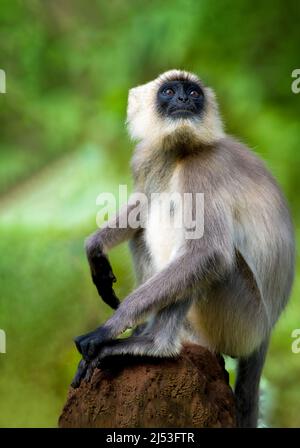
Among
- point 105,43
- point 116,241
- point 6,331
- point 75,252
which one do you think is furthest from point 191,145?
point 105,43

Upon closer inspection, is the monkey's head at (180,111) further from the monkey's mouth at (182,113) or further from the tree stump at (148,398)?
the tree stump at (148,398)

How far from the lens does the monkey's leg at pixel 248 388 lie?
4.86 metres

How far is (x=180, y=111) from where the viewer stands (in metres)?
4.98

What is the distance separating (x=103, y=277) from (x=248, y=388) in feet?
3.48

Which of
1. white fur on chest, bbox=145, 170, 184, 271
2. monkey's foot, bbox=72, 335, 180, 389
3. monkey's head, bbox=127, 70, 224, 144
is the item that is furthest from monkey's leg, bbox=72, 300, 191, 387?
monkey's head, bbox=127, 70, 224, 144

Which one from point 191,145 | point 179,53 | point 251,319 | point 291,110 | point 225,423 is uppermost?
point 179,53

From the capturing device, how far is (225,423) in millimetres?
4297

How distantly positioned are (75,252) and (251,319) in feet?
13.1

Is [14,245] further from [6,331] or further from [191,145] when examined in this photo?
[191,145]

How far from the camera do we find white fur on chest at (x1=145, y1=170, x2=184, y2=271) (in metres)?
4.78

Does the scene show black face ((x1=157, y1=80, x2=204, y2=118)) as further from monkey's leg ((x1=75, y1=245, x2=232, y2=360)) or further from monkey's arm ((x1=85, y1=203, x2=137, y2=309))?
monkey's leg ((x1=75, y1=245, x2=232, y2=360))

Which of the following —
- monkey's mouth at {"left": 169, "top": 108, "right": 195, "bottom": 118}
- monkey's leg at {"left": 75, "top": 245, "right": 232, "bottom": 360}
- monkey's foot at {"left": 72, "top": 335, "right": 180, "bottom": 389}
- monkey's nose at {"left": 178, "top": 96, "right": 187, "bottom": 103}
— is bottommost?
monkey's foot at {"left": 72, "top": 335, "right": 180, "bottom": 389}

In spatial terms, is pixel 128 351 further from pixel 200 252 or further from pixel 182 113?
pixel 182 113

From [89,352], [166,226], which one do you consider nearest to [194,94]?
[166,226]
